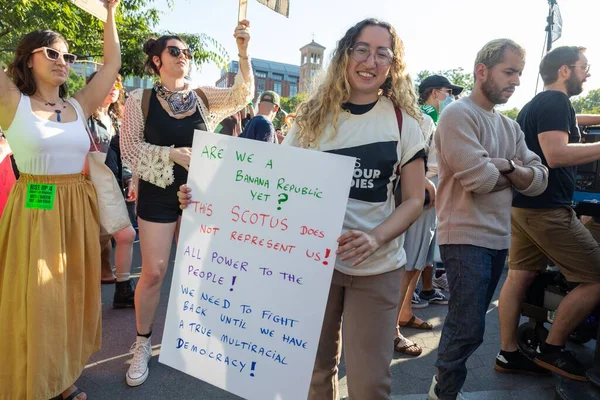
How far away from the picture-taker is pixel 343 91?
1.77 m

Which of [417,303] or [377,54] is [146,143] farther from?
[417,303]

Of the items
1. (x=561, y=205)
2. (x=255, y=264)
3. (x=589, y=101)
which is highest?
(x=589, y=101)

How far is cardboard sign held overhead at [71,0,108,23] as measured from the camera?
6.72 feet

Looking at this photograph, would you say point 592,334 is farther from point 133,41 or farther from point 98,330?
point 133,41

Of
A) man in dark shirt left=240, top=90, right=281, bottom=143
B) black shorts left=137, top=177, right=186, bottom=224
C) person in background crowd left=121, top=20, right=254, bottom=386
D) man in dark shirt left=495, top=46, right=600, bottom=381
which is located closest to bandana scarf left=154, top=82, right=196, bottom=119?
person in background crowd left=121, top=20, right=254, bottom=386

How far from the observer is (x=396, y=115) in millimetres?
1727

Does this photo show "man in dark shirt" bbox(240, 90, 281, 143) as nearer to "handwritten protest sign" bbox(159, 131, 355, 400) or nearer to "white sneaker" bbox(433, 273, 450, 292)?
"white sneaker" bbox(433, 273, 450, 292)

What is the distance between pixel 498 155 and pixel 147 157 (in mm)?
1964

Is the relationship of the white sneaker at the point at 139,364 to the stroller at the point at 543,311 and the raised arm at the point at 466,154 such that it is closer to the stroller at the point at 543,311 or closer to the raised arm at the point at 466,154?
the raised arm at the point at 466,154

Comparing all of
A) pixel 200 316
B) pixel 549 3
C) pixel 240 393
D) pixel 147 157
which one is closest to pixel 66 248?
pixel 147 157

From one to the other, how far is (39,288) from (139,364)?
85 centimetres

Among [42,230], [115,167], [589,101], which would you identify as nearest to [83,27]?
[115,167]

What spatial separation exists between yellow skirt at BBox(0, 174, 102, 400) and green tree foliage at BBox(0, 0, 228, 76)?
5.92 m

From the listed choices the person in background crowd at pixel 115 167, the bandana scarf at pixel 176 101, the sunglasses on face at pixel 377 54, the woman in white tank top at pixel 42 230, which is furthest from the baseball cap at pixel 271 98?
the sunglasses on face at pixel 377 54
